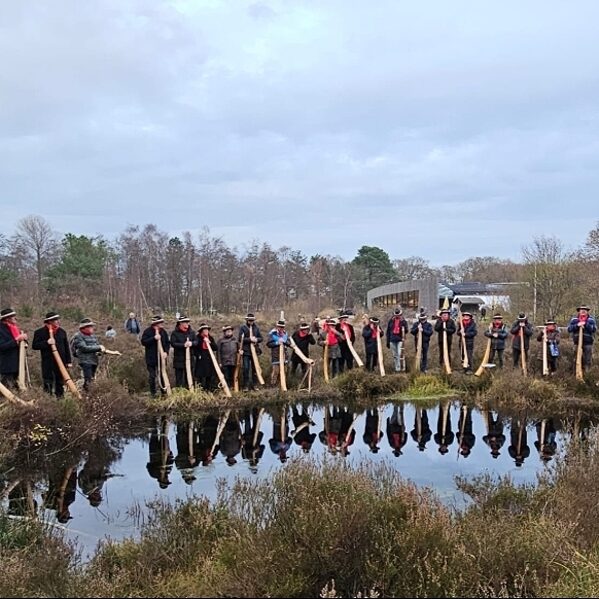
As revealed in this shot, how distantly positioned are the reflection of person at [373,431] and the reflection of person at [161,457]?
3.31m

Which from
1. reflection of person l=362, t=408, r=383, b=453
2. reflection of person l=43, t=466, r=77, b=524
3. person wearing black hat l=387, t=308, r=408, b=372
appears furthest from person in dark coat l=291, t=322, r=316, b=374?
reflection of person l=43, t=466, r=77, b=524

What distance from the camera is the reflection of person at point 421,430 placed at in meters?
11.3

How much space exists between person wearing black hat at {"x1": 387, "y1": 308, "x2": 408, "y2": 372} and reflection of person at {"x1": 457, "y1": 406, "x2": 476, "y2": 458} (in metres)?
2.93

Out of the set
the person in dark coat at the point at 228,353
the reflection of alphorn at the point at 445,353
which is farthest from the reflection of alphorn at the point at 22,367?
the reflection of alphorn at the point at 445,353

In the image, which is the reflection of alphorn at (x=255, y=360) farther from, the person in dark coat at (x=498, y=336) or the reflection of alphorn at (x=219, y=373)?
the person in dark coat at (x=498, y=336)

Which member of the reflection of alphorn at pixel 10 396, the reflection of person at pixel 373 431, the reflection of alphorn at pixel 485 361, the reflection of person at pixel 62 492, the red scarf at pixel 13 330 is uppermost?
the red scarf at pixel 13 330

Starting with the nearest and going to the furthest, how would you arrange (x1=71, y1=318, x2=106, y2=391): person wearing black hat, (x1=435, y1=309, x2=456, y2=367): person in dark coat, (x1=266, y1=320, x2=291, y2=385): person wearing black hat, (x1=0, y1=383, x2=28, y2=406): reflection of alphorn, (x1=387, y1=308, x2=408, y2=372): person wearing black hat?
(x1=0, y1=383, x2=28, y2=406): reflection of alphorn → (x1=71, y1=318, x2=106, y2=391): person wearing black hat → (x1=266, y1=320, x2=291, y2=385): person wearing black hat → (x1=387, y1=308, x2=408, y2=372): person wearing black hat → (x1=435, y1=309, x2=456, y2=367): person in dark coat

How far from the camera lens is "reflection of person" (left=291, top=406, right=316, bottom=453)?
11102mm

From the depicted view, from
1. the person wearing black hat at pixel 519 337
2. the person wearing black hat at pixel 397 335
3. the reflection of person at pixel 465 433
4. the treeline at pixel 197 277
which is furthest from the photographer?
the treeline at pixel 197 277

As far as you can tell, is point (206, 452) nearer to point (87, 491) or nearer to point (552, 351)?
point (87, 491)

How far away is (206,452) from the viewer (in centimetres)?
1049

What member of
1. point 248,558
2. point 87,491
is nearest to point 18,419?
point 87,491

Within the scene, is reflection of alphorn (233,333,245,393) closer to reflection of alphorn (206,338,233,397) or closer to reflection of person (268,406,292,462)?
reflection of alphorn (206,338,233,397)

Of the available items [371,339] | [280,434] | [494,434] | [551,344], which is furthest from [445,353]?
[280,434]
